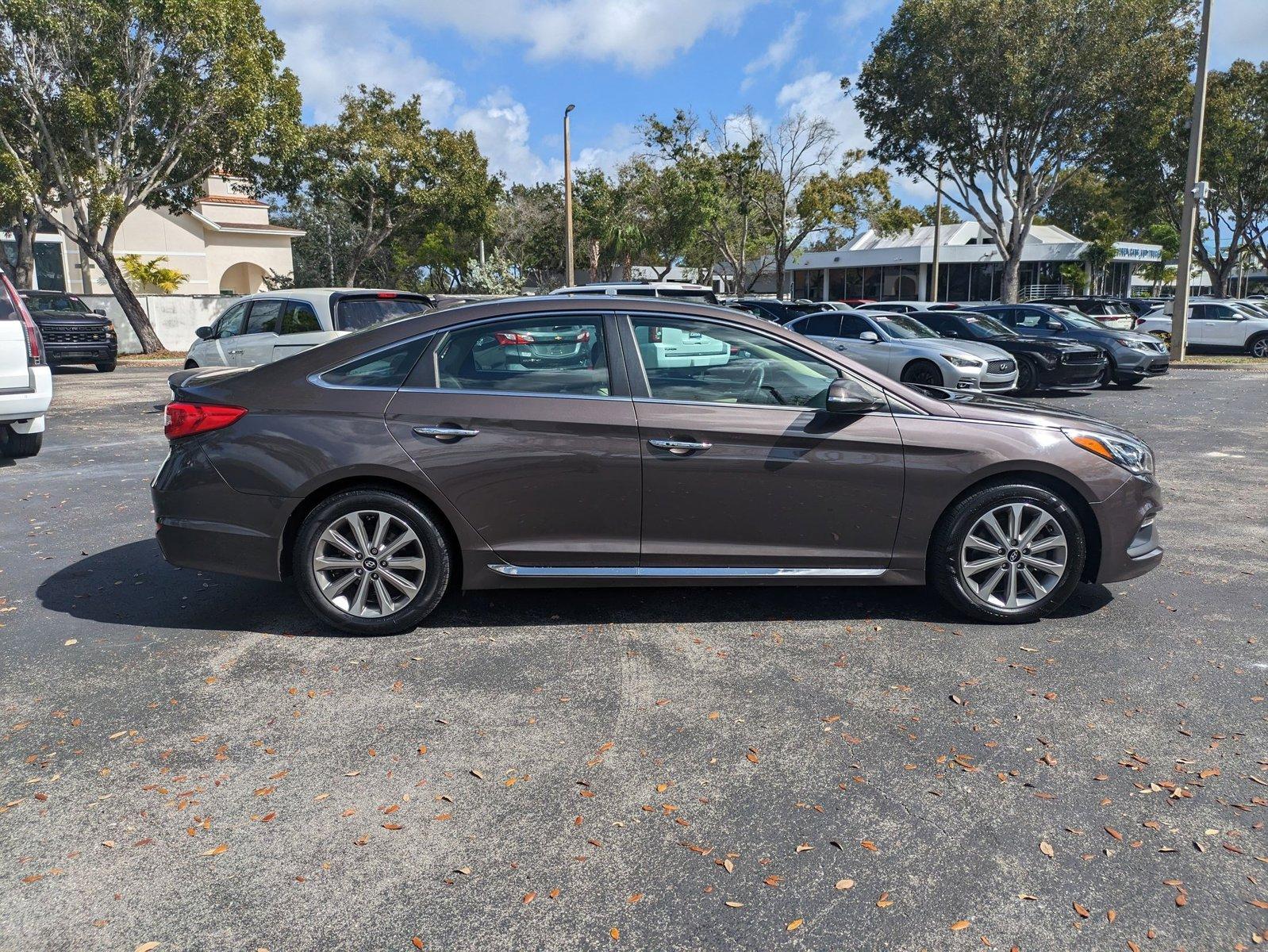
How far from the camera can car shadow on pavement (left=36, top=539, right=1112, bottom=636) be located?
5152mm

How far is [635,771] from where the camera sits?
3.57 meters

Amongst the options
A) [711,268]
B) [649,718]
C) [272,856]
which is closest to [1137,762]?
[649,718]

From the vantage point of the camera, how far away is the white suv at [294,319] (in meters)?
11.7

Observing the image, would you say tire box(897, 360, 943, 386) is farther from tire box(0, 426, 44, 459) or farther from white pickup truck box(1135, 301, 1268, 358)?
white pickup truck box(1135, 301, 1268, 358)

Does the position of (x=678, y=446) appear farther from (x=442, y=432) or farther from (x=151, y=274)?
(x=151, y=274)

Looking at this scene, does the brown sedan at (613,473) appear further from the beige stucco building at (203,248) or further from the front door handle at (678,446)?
the beige stucco building at (203,248)

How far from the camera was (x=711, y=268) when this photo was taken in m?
54.3

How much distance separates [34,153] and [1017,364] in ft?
76.7

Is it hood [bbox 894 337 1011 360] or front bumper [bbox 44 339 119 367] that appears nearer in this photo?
hood [bbox 894 337 1011 360]

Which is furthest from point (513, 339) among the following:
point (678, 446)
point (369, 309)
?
point (369, 309)

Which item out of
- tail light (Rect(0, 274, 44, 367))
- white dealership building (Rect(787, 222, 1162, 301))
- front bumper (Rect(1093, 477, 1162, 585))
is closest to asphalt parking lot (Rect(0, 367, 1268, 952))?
front bumper (Rect(1093, 477, 1162, 585))

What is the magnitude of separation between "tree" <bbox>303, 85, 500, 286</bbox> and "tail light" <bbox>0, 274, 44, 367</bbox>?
2333 cm

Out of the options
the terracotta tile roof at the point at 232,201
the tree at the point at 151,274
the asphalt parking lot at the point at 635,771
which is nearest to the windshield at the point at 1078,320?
the asphalt parking lot at the point at 635,771

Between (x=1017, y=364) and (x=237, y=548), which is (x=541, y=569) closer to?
(x=237, y=548)
